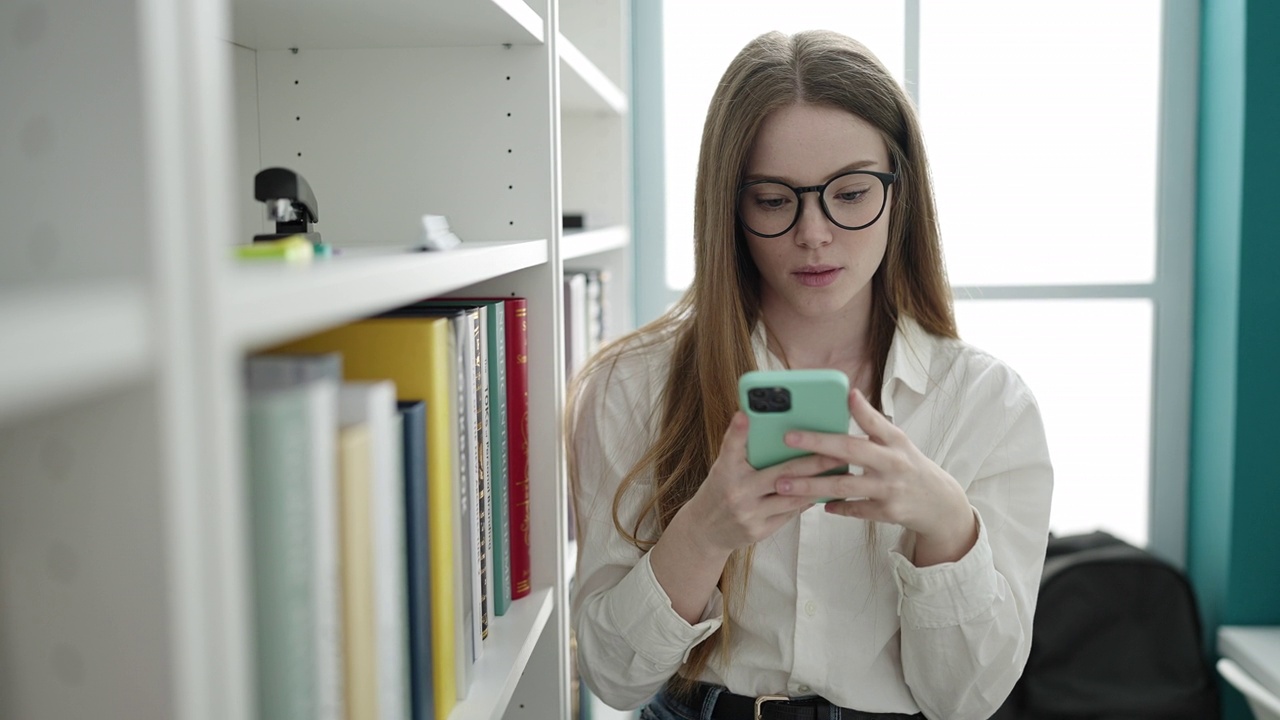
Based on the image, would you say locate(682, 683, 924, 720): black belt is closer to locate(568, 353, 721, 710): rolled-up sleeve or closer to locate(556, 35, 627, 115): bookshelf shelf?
locate(568, 353, 721, 710): rolled-up sleeve

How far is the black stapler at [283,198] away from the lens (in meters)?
0.75

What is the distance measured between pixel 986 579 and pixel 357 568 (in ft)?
2.54

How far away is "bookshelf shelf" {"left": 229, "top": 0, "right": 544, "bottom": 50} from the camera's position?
2.82ft

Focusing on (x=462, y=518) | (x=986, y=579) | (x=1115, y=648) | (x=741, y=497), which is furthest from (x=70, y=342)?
(x=1115, y=648)

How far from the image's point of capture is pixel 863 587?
3.82 ft

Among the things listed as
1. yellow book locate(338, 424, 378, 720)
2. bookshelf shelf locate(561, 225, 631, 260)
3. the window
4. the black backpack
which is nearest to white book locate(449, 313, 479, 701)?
yellow book locate(338, 424, 378, 720)

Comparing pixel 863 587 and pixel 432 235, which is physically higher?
pixel 432 235

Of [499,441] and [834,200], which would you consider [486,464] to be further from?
[834,200]

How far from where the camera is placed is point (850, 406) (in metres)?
0.86

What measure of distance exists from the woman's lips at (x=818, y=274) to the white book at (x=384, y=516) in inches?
25.1

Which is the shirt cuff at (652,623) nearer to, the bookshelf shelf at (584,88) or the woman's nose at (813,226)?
the woman's nose at (813,226)

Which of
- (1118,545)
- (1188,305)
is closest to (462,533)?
(1118,545)

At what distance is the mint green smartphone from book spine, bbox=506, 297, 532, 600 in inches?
11.7

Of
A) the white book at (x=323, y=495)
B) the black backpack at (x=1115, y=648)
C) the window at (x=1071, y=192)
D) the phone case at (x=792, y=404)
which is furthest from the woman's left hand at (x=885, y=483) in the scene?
the window at (x=1071, y=192)
